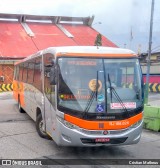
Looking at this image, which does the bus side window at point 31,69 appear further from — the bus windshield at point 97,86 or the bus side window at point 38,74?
the bus windshield at point 97,86

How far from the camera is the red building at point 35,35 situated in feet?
108

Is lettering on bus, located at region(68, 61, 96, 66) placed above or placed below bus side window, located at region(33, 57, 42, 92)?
above

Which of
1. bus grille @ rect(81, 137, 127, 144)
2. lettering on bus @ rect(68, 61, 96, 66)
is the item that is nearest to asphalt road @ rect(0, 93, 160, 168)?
bus grille @ rect(81, 137, 127, 144)

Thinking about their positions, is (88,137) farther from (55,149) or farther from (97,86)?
(55,149)

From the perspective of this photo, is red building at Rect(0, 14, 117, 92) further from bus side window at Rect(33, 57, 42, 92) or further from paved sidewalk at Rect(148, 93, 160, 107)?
bus side window at Rect(33, 57, 42, 92)

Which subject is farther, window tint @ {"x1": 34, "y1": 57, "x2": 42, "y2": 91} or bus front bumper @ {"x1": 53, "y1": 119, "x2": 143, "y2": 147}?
window tint @ {"x1": 34, "y1": 57, "x2": 42, "y2": 91}

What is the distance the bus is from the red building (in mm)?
25625

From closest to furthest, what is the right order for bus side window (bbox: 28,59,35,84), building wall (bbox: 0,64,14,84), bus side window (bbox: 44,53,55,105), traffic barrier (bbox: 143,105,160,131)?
bus side window (bbox: 44,53,55,105) → traffic barrier (bbox: 143,105,160,131) → bus side window (bbox: 28,59,35,84) → building wall (bbox: 0,64,14,84)

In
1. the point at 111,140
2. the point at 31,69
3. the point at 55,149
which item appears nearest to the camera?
the point at 111,140

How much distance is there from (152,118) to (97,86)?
4.34m

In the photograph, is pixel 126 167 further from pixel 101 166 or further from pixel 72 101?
pixel 72 101

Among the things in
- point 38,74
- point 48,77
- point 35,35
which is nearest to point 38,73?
point 38,74

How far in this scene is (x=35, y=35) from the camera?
129 feet

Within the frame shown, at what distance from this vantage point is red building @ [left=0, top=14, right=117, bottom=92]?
32938 millimetres
